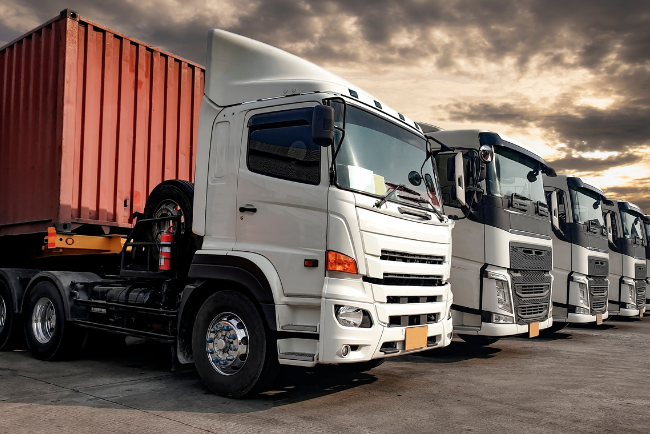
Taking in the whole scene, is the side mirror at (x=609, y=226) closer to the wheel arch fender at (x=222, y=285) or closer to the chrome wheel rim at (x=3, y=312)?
the wheel arch fender at (x=222, y=285)

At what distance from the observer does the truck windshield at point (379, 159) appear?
16.7 feet

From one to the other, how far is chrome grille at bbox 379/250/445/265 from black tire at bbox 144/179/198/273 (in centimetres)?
187

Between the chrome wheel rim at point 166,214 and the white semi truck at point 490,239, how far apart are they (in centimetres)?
300

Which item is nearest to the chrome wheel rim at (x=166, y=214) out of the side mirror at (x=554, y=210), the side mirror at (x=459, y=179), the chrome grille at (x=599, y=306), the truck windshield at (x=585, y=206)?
the side mirror at (x=459, y=179)

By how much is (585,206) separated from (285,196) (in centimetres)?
780

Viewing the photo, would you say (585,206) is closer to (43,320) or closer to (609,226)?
(609,226)

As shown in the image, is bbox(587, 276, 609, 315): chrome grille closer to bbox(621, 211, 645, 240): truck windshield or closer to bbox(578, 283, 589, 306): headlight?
bbox(578, 283, 589, 306): headlight

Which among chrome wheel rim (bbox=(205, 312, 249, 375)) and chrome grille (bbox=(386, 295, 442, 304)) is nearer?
chrome grille (bbox=(386, 295, 442, 304))

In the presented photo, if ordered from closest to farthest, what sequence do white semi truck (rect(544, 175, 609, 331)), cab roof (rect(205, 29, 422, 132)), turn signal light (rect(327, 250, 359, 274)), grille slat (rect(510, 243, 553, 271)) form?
turn signal light (rect(327, 250, 359, 274))
cab roof (rect(205, 29, 422, 132))
grille slat (rect(510, 243, 553, 271))
white semi truck (rect(544, 175, 609, 331))

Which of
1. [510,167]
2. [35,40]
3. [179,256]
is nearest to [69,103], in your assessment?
[35,40]

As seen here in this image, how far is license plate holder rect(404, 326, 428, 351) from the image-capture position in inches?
206

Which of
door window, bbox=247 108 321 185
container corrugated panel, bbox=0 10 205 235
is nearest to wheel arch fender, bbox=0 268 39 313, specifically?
container corrugated panel, bbox=0 10 205 235

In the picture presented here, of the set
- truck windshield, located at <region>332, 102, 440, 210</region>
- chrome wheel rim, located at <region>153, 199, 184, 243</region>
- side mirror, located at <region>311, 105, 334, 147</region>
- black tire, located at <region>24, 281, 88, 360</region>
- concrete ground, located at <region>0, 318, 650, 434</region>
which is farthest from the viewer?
black tire, located at <region>24, 281, 88, 360</region>

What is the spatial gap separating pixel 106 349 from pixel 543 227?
600 centimetres
